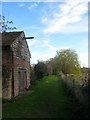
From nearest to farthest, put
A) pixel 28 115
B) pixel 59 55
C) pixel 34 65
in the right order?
pixel 28 115, pixel 34 65, pixel 59 55

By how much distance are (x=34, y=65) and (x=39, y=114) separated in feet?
126

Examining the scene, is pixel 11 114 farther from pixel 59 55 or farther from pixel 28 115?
pixel 59 55

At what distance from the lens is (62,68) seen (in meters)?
85.6

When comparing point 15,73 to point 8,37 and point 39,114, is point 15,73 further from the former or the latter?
point 39,114

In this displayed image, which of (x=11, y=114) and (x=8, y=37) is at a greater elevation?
(x=8, y=37)

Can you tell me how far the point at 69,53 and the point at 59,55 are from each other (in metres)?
5.86

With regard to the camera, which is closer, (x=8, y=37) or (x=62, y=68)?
(x=8, y=37)

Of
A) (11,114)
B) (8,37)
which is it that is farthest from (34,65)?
(11,114)

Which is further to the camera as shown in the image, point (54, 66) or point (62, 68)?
point (54, 66)

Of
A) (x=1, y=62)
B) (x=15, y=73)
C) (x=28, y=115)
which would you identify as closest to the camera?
(x=28, y=115)

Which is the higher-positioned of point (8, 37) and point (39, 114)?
point (8, 37)

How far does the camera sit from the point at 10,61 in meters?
23.0

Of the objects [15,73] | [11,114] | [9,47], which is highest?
[9,47]

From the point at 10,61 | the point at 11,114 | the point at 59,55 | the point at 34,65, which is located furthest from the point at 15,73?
the point at 59,55
